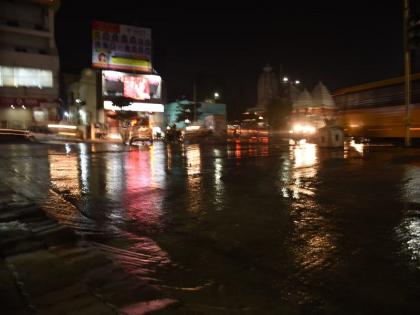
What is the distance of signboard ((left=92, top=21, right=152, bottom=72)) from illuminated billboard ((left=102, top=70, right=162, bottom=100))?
4.23 feet

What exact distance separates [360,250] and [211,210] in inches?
111

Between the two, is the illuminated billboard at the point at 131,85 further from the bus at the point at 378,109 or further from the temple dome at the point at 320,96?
the bus at the point at 378,109

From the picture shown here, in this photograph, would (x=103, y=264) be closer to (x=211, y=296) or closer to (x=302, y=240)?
(x=211, y=296)

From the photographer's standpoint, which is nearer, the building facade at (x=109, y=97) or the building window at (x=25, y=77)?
the building window at (x=25, y=77)

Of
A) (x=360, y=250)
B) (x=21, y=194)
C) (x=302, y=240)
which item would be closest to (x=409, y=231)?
(x=360, y=250)

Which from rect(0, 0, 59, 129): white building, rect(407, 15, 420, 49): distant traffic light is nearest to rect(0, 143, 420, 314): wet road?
rect(407, 15, 420, 49): distant traffic light

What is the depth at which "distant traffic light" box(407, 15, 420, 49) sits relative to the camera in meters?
15.4

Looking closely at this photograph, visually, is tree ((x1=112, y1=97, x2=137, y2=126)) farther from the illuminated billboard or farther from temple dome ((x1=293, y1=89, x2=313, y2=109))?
temple dome ((x1=293, y1=89, x2=313, y2=109))

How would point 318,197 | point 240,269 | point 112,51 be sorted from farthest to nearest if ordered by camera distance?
point 112,51 < point 318,197 < point 240,269

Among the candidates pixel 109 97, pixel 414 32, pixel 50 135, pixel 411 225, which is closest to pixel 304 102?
pixel 109 97

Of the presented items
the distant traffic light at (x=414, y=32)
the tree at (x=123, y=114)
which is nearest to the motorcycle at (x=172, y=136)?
the tree at (x=123, y=114)

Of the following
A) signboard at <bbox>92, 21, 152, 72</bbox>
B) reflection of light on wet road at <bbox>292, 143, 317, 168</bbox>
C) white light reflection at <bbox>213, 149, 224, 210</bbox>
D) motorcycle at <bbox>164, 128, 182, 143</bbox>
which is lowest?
white light reflection at <bbox>213, 149, 224, 210</bbox>

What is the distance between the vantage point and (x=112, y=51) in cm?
5238

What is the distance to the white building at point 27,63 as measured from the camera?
46.0 metres
